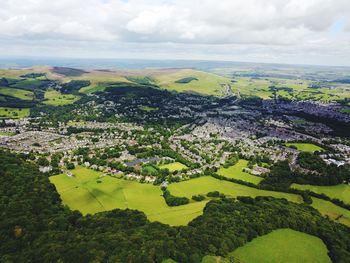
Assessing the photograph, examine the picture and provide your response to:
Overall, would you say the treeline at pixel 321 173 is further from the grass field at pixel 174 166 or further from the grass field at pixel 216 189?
the grass field at pixel 174 166

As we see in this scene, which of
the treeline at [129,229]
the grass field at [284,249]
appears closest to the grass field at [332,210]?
the treeline at [129,229]

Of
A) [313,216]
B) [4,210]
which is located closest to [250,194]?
[313,216]

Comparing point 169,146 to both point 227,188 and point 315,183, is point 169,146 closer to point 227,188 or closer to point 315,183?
point 227,188

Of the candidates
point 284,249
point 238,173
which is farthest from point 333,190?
point 284,249

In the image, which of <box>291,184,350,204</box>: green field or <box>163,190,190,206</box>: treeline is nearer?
<box>163,190,190,206</box>: treeline

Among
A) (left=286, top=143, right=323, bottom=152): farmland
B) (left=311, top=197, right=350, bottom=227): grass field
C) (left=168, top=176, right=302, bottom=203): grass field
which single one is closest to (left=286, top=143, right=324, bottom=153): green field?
(left=286, top=143, right=323, bottom=152): farmland

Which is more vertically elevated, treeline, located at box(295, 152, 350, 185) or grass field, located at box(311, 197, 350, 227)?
treeline, located at box(295, 152, 350, 185)

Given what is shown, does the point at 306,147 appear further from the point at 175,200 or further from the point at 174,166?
the point at 175,200

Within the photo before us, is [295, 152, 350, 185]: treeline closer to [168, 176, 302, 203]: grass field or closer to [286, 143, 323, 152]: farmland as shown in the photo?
[168, 176, 302, 203]: grass field
